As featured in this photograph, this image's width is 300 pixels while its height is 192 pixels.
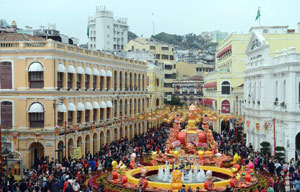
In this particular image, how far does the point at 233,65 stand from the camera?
74875mm

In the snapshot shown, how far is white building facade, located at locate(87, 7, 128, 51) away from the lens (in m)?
118

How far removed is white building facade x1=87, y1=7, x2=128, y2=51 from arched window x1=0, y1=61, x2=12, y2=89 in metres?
77.5

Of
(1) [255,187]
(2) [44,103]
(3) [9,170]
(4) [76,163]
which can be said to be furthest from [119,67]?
(1) [255,187]

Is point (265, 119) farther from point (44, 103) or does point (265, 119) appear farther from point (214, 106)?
point (214, 106)

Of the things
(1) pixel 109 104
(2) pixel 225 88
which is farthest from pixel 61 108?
(2) pixel 225 88

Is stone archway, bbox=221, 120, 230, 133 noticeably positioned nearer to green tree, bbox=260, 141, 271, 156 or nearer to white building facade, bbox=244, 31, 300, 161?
white building facade, bbox=244, 31, 300, 161

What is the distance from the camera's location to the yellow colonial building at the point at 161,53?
10581 centimetres

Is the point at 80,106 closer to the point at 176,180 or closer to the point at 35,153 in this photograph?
the point at 35,153

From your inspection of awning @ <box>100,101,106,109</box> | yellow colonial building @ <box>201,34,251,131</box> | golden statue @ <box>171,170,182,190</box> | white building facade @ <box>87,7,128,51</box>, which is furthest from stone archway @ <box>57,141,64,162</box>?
white building facade @ <box>87,7,128,51</box>

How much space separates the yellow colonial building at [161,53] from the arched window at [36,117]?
64.8 metres

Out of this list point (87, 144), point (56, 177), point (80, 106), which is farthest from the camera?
point (87, 144)

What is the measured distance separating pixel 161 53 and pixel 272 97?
213 ft

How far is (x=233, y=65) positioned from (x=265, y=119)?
27524mm

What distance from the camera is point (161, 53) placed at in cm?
11106
